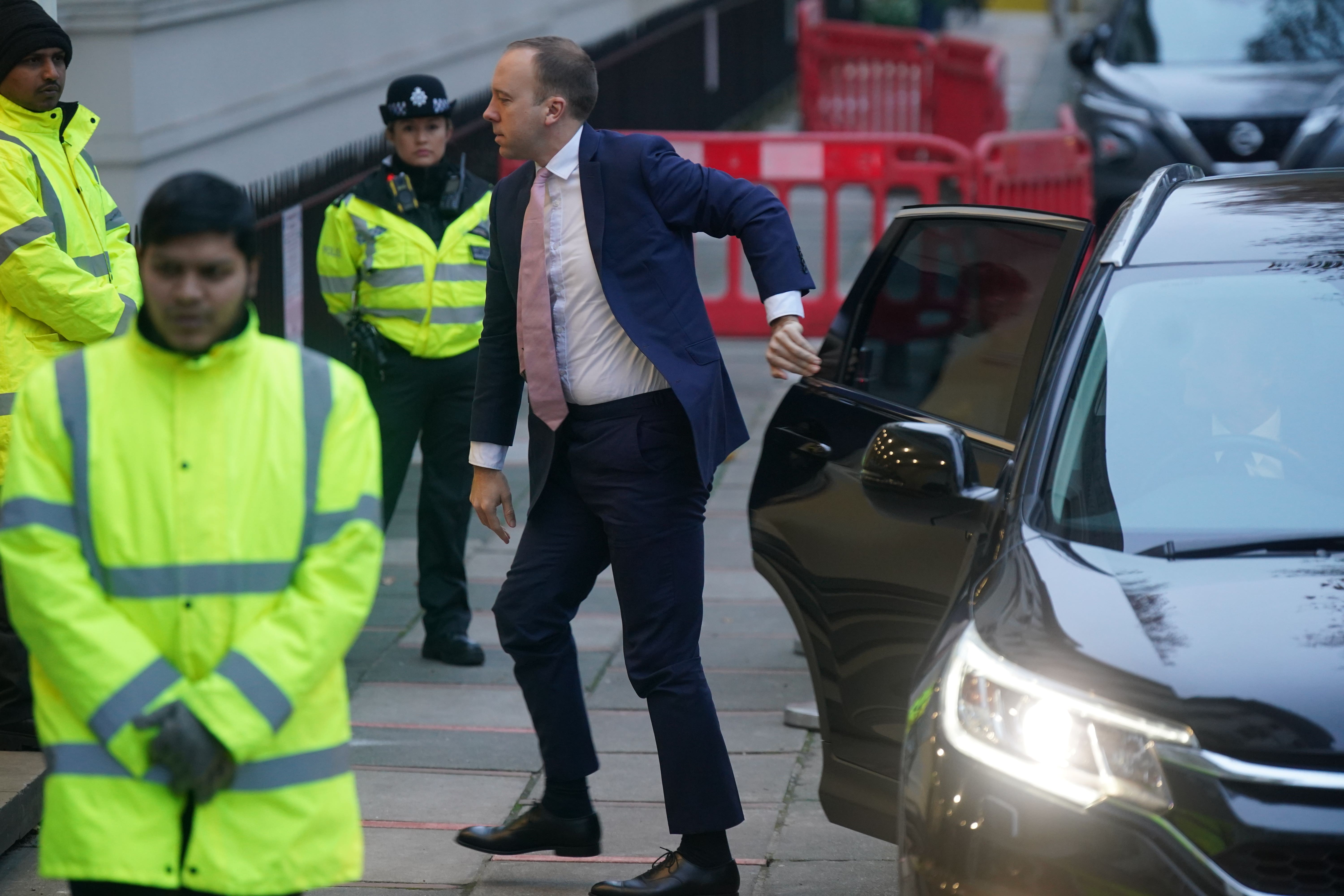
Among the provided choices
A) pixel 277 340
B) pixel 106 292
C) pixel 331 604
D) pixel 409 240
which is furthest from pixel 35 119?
pixel 331 604

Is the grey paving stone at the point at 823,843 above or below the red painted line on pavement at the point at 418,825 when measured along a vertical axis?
above

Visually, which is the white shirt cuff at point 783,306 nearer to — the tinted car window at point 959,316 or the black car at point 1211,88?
the tinted car window at point 959,316

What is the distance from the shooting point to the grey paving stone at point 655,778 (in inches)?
202

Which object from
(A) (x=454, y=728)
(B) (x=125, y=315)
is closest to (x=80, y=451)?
(B) (x=125, y=315)

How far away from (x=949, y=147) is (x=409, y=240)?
5713 mm

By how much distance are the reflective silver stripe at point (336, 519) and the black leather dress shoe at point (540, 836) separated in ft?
5.75

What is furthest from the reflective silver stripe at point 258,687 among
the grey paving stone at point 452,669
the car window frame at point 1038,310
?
the grey paving stone at point 452,669

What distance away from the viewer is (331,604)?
2.81 metres

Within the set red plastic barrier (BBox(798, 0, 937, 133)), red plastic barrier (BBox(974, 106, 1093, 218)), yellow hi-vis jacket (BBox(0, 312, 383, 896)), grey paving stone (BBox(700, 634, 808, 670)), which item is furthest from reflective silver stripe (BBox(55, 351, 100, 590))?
red plastic barrier (BBox(798, 0, 937, 133))

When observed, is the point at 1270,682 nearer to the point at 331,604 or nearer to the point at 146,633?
the point at 331,604

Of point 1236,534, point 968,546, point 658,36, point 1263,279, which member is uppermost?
point 1263,279

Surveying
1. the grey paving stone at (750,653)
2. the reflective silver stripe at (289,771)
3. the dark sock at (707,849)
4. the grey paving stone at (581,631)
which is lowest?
the grey paving stone at (581,631)

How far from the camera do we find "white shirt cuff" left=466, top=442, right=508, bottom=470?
14.6ft

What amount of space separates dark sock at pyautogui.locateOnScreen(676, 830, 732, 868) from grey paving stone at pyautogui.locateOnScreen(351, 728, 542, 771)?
1.18 meters
